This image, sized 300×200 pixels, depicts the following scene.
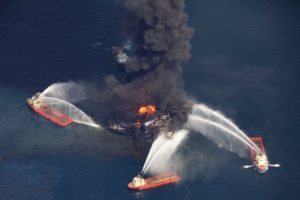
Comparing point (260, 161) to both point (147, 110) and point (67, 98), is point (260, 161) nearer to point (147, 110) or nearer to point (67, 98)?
point (147, 110)

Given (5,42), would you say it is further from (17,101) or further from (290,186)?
(290,186)

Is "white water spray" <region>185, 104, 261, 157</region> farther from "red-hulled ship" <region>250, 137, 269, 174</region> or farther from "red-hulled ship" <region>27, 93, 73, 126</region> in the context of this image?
"red-hulled ship" <region>27, 93, 73, 126</region>

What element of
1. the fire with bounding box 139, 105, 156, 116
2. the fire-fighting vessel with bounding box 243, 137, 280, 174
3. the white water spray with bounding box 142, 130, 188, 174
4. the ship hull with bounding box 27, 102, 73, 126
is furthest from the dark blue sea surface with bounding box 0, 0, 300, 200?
the fire with bounding box 139, 105, 156, 116

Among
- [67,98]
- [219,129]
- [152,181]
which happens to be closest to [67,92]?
[67,98]

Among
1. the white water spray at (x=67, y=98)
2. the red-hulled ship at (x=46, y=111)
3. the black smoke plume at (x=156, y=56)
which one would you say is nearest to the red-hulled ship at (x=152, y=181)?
the black smoke plume at (x=156, y=56)

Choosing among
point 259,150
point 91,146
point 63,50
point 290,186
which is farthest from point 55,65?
point 290,186
